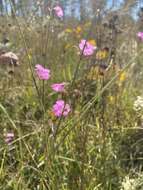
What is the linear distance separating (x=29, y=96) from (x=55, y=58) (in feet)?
2.23

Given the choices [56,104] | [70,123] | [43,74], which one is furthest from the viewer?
[70,123]

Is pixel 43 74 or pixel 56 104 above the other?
pixel 43 74

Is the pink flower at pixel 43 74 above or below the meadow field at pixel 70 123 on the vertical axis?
above

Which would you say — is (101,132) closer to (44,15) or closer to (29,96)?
(44,15)

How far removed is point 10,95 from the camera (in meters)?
2.71

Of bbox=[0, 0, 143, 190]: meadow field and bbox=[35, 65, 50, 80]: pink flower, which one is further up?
bbox=[35, 65, 50, 80]: pink flower

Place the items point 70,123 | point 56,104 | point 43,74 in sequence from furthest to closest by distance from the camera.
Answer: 1. point 70,123
2. point 56,104
3. point 43,74

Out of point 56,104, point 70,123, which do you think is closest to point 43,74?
point 56,104

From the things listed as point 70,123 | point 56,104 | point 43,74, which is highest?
point 43,74

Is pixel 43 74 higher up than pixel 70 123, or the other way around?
pixel 43 74

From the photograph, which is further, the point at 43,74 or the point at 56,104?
the point at 56,104

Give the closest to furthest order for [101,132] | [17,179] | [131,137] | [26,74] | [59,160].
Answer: [17,179], [59,160], [101,132], [131,137], [26,74]

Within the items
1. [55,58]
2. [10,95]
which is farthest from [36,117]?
[55,58]

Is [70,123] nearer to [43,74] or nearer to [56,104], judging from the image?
[56,104]
